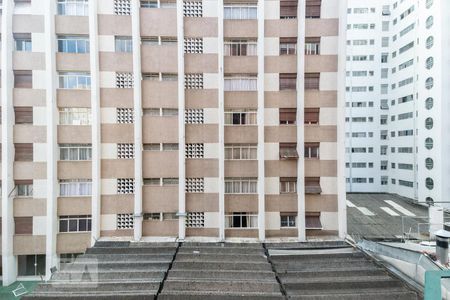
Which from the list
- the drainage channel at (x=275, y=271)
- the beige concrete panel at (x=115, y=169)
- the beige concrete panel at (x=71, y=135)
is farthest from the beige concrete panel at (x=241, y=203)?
the beige concrete panel at (x=71, y=135)

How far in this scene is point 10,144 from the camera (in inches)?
490

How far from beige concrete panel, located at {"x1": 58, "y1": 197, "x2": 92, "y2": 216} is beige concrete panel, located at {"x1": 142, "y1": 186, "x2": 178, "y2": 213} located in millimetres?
2985

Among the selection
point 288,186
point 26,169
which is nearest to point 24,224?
point 26,169

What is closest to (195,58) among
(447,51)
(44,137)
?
(44,137)

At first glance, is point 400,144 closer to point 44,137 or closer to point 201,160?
point 201,160

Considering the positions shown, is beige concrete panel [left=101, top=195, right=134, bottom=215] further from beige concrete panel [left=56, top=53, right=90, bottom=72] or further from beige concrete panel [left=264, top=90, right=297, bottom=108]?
beige concrete panel [left=264, top=90, right=297, bottom=108]

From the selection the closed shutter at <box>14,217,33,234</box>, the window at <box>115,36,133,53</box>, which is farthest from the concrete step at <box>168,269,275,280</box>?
the window at <box>115,36,133,53</box>

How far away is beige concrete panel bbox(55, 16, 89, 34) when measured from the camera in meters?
12.6

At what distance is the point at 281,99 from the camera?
508 inches

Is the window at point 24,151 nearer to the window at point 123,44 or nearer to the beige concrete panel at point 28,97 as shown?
the beige concrete panel at point 28,97

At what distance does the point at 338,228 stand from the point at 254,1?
12827mm

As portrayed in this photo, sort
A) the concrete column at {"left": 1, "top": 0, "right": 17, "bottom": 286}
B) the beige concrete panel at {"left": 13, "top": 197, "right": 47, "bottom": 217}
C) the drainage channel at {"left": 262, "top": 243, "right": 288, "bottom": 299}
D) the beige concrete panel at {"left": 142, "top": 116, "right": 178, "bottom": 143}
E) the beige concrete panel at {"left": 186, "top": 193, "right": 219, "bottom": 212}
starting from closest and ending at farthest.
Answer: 1. the drainage channel at {"left": 262, "top": 243, "right": 288, "bottom": 299}
2. the concrete column at {"left": 1, "top": 0, "right": 17, "bottom": 286}
3. the beige concrete panel at {"left": 13, "top": 197, "right": 47, "bottom": 217}
4. the beige concrete panel at {"left": 142, "top": 116, "right": 178, "bottom": 143}
5. the beige concrete panel at {"left": 186, "top": 193, "right": 219, "bottom": 212}

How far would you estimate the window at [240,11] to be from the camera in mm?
13086

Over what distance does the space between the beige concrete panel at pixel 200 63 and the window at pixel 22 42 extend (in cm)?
817
